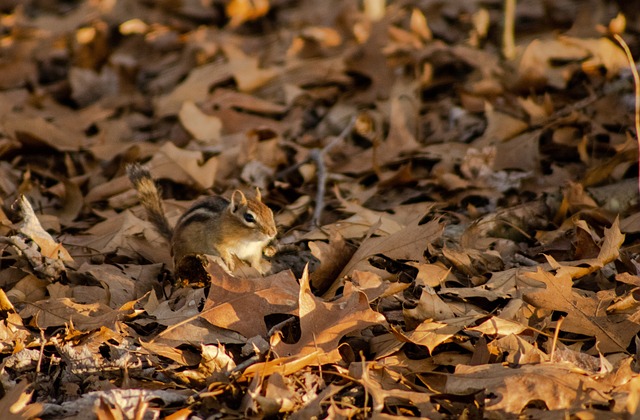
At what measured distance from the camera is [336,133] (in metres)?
6.75

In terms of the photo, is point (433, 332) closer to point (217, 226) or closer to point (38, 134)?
point (217, 226)

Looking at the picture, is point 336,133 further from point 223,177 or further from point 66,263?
point 66,263

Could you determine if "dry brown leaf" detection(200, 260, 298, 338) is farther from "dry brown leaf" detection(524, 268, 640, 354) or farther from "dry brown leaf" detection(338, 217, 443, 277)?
"dry brown leaf" detection(524, 268, 640, 354)

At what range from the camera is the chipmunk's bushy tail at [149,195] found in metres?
4.94

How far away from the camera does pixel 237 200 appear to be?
5141 millimetres

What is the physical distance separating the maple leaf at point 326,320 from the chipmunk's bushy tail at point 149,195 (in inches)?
64.8

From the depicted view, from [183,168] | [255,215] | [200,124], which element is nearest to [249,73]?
[200,124]

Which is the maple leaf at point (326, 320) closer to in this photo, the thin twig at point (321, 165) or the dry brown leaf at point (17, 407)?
the dry brown leaf at point (17, 407)

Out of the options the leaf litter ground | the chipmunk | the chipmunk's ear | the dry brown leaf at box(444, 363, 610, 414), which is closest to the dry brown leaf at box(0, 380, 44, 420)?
the leaf litter ground

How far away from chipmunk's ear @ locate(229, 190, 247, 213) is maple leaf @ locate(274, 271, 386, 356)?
143 centimetres

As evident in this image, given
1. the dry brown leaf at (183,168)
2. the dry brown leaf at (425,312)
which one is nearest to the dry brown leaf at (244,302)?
the dry brown leaf at (425,312)

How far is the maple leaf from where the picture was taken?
354cm

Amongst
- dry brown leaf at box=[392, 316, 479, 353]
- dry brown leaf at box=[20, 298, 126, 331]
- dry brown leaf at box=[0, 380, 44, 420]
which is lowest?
dry brown leaf at box=[20, 298, 126, 331]

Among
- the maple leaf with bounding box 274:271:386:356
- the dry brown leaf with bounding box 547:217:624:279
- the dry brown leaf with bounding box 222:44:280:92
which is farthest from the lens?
the dry brown leaf with bounding box 222:44:280:92
